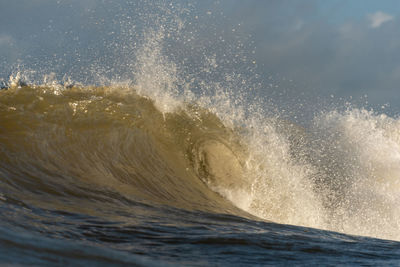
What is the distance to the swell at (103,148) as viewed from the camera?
191 inches

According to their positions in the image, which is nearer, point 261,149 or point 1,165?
point 1,165

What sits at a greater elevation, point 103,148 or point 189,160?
point 189,160

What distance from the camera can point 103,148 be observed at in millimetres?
6742

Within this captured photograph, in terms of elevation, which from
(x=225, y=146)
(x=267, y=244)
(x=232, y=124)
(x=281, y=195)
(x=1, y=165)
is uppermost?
(x=232, y=124)

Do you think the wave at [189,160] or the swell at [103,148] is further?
the wave at [189,160]

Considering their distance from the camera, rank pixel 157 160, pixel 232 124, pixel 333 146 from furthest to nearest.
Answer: pixel 333 146 → pixel 232 124 → pixel 157 160

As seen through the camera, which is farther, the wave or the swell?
the wave

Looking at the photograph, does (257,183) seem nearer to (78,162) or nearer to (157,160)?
(157,160)

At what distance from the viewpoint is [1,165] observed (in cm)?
499

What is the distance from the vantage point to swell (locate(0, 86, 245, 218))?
4.85 meters

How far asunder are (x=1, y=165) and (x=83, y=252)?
3442 mm

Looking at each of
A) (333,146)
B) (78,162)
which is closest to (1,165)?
(78,162)

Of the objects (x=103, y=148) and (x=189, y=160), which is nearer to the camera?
(x=103, y=148)

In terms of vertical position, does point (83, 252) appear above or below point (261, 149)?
below
